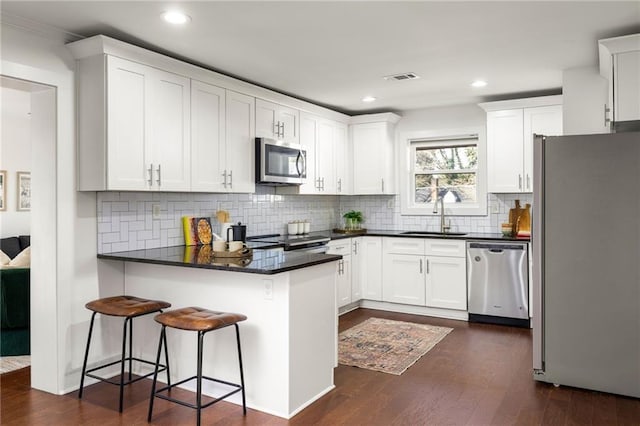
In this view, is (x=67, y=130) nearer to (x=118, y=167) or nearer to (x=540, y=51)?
(x=118, y=167)

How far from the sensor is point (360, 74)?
434 cm

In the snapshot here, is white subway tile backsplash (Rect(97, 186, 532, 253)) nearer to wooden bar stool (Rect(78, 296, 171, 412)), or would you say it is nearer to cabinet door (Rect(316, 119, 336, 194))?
cabinet door (Rect(316, 119, 336, 194))

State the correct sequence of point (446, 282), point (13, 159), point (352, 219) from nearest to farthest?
point (446, 282) < point (352, 219) < point (13, 159)

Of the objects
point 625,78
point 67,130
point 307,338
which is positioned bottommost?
point 307,338

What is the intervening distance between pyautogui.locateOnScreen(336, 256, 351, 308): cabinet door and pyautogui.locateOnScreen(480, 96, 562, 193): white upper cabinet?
1.79 metres

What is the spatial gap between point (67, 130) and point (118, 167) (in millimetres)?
433

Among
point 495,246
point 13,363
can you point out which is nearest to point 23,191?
point 13,363

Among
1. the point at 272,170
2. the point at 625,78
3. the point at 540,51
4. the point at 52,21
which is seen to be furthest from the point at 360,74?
the point at 52,21

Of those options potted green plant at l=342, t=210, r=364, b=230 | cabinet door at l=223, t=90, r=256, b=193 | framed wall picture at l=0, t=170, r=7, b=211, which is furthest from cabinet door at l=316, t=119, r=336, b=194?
framed wall picture at l=0, t=170, r=7, b=211

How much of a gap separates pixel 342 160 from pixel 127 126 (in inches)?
123

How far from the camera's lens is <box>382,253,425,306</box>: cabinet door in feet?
17.8

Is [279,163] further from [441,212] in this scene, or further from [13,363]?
[13,363]

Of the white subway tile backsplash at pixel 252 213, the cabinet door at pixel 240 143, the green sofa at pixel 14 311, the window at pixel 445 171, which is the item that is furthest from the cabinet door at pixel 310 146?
the green sofa at pixel 14 311

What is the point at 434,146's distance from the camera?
607cm
